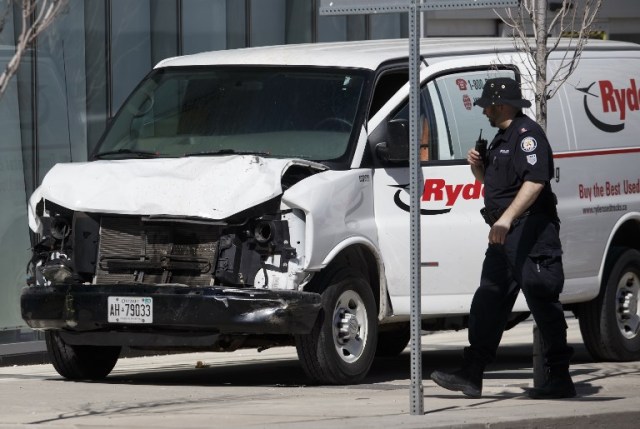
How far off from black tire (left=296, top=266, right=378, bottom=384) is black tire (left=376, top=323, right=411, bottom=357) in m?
2.74

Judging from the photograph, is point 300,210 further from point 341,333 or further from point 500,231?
point 500,231

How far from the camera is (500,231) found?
32.4 ft

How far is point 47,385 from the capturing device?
11.7m

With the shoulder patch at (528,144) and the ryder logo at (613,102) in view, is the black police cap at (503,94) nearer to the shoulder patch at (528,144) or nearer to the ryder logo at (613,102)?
the shoulder patch at (528,144)

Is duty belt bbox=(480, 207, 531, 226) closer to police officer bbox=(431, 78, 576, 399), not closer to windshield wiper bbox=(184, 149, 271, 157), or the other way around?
police officer bbox=(431, 78, 576, 399)

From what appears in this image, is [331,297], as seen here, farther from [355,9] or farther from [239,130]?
[355,9]

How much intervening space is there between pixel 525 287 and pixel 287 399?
5.33ft

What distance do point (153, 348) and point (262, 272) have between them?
965 millimetres

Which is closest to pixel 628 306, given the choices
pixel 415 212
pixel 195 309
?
pixel 195 309

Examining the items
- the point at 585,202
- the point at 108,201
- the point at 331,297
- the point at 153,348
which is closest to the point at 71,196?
the point at 108,201

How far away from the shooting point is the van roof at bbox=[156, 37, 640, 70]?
1223cm

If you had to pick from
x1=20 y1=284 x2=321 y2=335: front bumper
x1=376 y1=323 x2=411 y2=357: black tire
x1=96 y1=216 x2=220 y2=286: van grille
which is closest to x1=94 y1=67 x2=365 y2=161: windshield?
x1=96 y1=216 x2=220 y2=286: van grille

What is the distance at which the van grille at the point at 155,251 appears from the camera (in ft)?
36.2

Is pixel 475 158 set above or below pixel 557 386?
above
